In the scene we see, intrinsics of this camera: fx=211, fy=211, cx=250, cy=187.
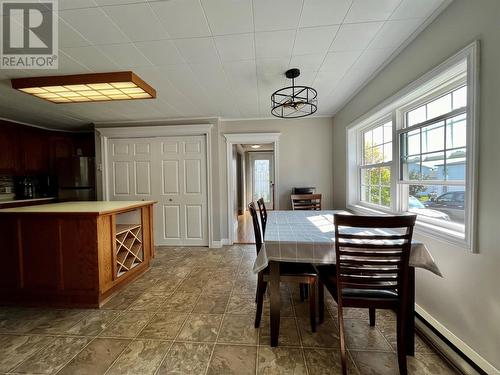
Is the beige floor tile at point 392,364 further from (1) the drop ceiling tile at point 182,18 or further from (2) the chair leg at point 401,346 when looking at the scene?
(1) the drop ceiling tile at point 182,18

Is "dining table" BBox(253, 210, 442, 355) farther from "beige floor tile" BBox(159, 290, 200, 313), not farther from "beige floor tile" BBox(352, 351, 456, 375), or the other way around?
"beige floor tile" BBox(159, 290, 200, 313)

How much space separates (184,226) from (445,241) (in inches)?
141

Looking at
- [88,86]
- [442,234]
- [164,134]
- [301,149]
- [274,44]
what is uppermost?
[274,44]

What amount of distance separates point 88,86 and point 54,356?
8.09 ft

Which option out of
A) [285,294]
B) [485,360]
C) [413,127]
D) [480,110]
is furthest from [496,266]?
[285,294]

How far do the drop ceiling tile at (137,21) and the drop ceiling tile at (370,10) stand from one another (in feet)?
4.54

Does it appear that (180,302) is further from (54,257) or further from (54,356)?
(54,257)

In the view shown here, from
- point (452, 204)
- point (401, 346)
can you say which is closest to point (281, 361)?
point (401, 346)

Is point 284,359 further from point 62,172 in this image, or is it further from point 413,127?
point 62,172

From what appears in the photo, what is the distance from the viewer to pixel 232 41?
1.75 metres

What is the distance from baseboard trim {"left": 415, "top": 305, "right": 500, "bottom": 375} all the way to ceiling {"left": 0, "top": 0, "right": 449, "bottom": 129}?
226cm

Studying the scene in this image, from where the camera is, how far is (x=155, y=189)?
394 centimetres

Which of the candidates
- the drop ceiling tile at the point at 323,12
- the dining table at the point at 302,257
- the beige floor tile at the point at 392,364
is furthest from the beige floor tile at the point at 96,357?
the drop ceiling tile at the point at 323,12

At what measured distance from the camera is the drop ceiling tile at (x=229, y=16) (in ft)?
4.54
